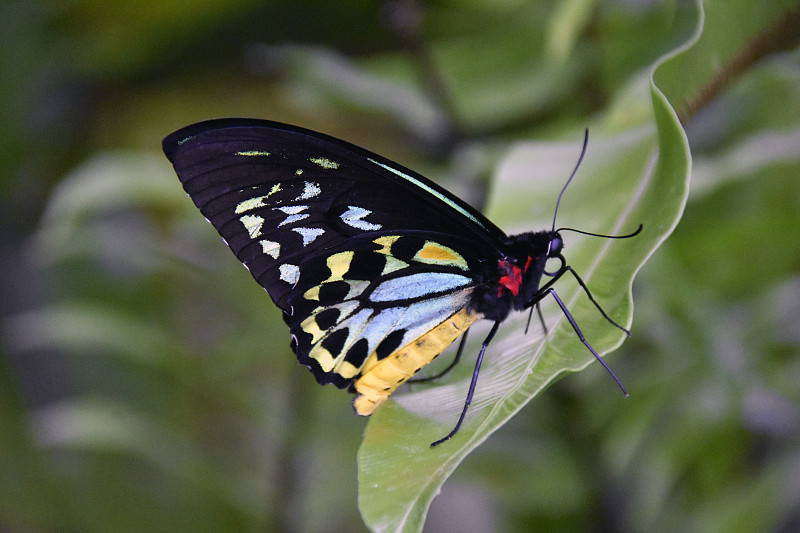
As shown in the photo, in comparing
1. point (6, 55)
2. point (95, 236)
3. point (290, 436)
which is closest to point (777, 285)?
point (290, 436)

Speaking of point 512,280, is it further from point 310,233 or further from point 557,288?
point 310,233

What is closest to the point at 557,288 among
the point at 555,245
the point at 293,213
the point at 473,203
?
the point at 555,245

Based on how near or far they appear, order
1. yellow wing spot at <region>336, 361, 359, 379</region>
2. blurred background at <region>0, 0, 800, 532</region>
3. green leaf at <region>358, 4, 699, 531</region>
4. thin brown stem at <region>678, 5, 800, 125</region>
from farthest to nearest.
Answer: blurred background at <region>0, 0, 800, 532</region> < yellow wing spot at <region>336, 361, 359, 379</region> < thin brown stem at <region>678, 5, 800, 125</region> < green leaf at <region>358, 4, 699, 531</region>

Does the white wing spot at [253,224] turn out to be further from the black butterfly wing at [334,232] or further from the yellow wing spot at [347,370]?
the yellow wing spot at [347,370]

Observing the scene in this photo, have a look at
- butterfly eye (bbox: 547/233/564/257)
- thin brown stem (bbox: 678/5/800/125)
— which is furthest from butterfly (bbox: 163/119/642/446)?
thin brown stem (bbox: 678/5/800/125)

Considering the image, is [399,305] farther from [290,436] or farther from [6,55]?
[6,55]

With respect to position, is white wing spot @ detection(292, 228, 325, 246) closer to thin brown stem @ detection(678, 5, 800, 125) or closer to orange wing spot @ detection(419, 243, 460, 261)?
orange wing spot @ detection(419, 243, 460, 261)
